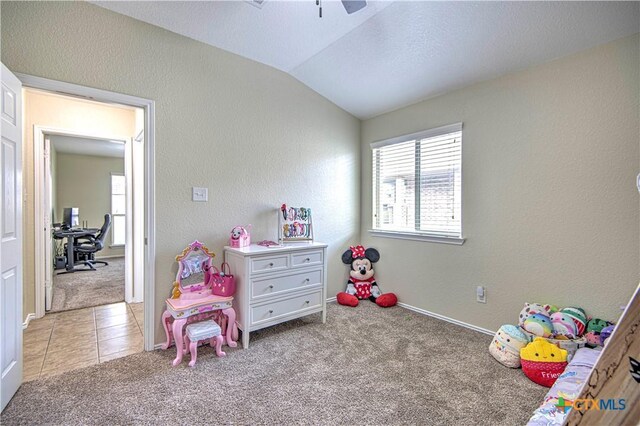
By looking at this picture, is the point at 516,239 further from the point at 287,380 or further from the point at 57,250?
the point at 57,250

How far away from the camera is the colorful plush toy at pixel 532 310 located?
234 centimetres

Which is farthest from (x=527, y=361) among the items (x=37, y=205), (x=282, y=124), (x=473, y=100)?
(x=37, y=205)

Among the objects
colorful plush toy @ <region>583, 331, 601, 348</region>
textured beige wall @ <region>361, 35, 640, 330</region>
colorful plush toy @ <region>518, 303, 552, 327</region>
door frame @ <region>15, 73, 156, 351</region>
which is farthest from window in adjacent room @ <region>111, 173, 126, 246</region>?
colorful plush toy @ <region>583, 331, 601, 348</region>

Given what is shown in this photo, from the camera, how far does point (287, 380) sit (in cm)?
202

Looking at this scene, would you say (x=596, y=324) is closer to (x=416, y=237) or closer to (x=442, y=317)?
(x=442, y=317)

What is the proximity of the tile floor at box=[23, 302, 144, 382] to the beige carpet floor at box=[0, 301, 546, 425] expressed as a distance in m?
0.19

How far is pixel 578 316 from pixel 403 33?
2608 mm

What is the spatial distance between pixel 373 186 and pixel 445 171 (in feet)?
3.35

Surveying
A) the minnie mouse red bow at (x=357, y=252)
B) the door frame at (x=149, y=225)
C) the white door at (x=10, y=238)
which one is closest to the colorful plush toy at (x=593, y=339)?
the minnie mouse red bow at (x=357, y=252)

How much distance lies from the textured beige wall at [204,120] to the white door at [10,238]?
390 mm

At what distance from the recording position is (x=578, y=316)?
7.15 feet

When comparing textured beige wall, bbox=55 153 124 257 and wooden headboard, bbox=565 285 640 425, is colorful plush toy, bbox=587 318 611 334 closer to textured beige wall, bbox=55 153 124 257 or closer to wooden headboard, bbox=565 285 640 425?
wooden headboard, bbox=565 285 640 425

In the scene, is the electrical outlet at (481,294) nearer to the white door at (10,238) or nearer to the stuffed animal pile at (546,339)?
the stuffed animal pile at (546,339)

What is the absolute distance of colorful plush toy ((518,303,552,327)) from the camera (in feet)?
7.69
